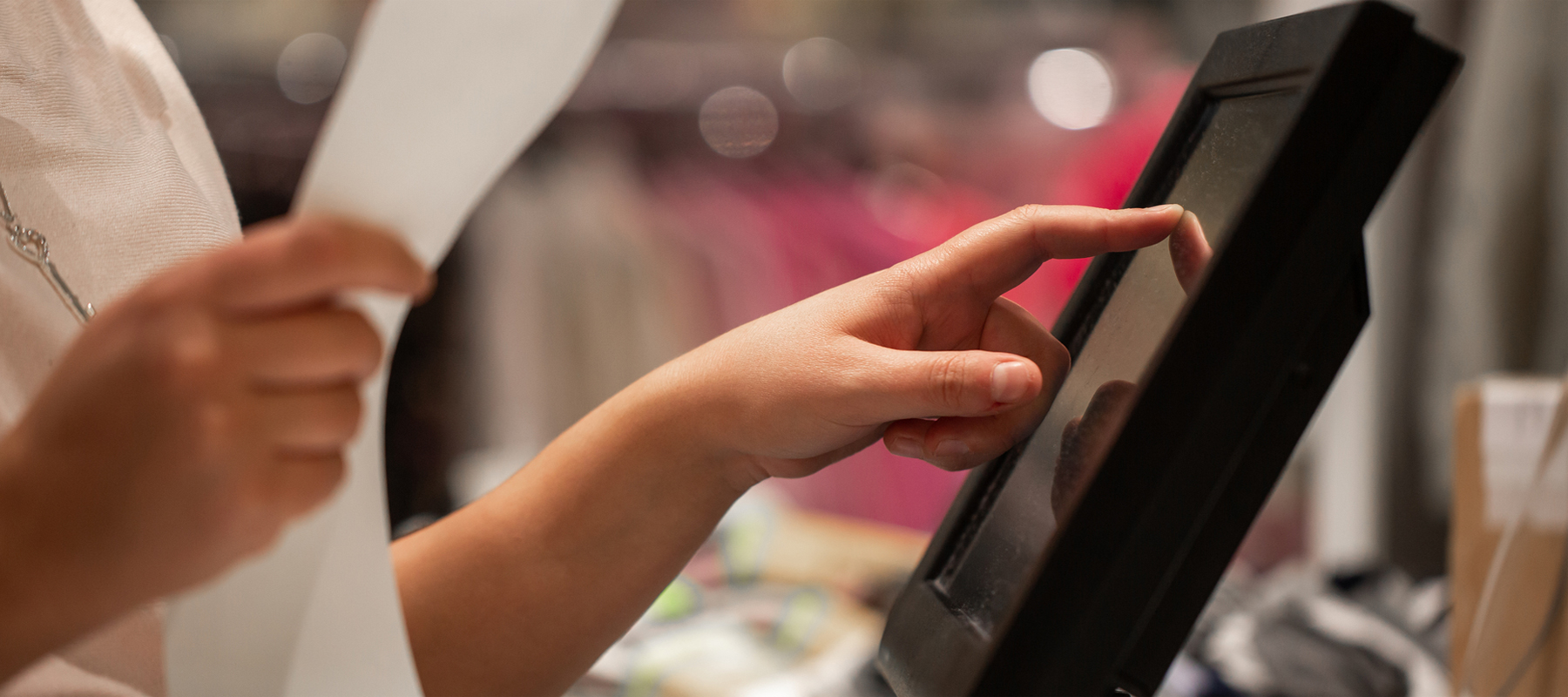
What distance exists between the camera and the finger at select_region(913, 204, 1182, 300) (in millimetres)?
445

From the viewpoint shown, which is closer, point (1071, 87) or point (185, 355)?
point (185, 355)

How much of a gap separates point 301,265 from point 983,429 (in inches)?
12.4

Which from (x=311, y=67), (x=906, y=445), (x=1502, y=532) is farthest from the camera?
(x=311, y=67)

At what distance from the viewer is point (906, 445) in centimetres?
50

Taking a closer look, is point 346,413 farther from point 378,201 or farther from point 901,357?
point 901,357

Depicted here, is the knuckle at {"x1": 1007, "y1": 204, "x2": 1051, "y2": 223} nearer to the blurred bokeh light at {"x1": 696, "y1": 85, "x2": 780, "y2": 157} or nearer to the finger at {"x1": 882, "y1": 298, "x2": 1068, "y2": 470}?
the finger at {"x1": 882, "y1": 298, "x2": 1068, "y2": 470}

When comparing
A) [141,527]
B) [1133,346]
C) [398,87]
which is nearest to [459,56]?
[398,87]

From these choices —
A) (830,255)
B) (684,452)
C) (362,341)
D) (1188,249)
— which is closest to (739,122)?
(830,255)

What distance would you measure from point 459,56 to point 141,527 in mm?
145

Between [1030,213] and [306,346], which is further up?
[1030,213]

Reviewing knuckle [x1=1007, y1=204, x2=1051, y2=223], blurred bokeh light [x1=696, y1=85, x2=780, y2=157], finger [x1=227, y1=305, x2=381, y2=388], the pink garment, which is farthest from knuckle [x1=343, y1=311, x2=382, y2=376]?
blurred bokeh light [x1=696, y1=85, x2=780, y2=157]

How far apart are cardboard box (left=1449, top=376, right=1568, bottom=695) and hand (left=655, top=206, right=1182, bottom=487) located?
12.3 inches

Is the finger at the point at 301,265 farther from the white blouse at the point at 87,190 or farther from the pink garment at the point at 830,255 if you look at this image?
the pink garment at the point at 830,255

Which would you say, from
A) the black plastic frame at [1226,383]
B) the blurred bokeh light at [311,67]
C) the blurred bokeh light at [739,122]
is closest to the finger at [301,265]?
the black plastic frame at [1226,383]
